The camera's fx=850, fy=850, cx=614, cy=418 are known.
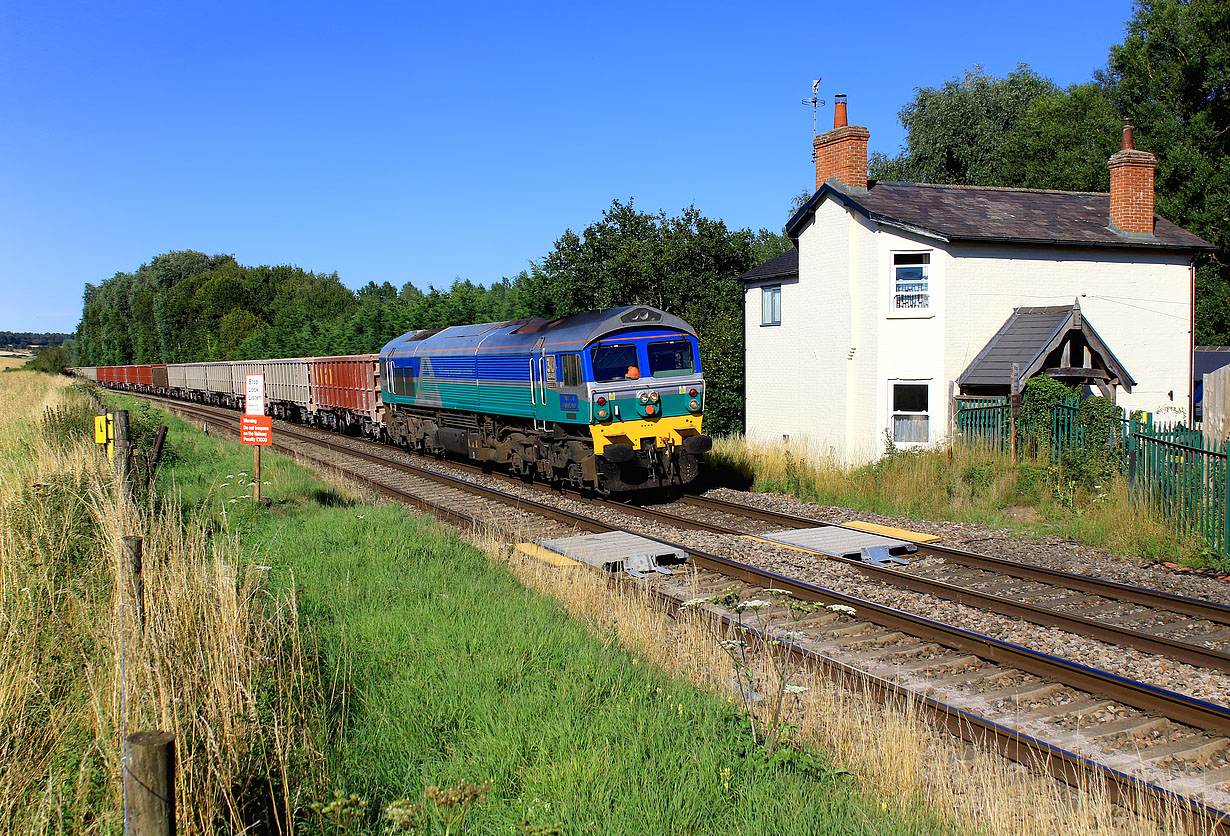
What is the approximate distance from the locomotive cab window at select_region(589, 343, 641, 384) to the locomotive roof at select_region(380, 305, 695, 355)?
27 cm

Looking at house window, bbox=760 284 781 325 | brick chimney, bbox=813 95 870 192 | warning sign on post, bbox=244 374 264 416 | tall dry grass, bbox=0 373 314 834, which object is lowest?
tall dry grass, bbox=0 373 314 834

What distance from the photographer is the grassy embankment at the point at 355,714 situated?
13.5 feet

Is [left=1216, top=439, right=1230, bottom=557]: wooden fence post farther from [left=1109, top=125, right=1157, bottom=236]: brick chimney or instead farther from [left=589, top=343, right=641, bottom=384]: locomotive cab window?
[left=1109, top=125, right=1157, bottom=236]: brick chimney

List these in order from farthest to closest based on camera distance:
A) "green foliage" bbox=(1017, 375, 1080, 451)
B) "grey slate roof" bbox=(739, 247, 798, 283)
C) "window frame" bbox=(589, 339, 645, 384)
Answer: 1. "grey slate roof" bbox=(739, 247, 798, 283)
2. "green foliage" bbox=(1017, 375, 1080, 451)
3. "window frame" bbox=(589, 339, 645, 384)

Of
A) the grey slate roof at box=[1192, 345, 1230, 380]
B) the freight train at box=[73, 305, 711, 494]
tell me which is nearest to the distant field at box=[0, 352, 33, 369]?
the freight train at box=[73, 305, 711, 494]

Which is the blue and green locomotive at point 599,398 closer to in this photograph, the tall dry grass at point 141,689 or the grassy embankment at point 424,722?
the grassy embankment at point 424,722

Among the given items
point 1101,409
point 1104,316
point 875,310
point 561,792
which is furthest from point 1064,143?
point 561,792

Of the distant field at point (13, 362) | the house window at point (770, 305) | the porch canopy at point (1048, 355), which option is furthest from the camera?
the distant field at point (13, 362)

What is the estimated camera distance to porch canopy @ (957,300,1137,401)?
1759 cm

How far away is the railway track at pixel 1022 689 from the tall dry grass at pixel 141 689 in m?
3.06

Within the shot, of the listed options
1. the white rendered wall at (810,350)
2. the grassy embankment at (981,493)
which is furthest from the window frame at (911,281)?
the grassy embankment at (981,493)

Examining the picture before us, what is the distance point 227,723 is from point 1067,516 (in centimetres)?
1261

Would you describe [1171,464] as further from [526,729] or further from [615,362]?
[526,729]

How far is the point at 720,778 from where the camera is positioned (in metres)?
4.56
